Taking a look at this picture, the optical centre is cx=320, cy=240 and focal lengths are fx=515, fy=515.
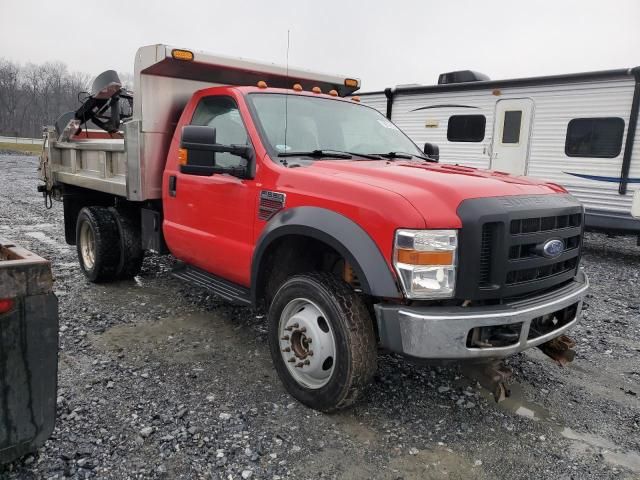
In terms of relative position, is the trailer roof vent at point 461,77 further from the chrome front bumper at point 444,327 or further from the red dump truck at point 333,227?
the chrome front bumper at point 444,327

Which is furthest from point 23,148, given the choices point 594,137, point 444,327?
point 444,327

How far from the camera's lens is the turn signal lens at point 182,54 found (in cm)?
444

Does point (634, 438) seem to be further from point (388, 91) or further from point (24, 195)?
point (24, 195)

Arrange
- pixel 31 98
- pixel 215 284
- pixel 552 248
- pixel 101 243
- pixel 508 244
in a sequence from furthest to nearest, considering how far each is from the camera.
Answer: pixel 31 98 → pixel 101 243 → pixel 215 284 → pixel 552 248 → pixel 508 244

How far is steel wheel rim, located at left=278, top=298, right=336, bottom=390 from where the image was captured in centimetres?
313

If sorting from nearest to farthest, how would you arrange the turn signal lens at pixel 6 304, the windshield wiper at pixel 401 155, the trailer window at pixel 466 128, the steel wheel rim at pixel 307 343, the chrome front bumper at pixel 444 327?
1. the turn signal lens at pixel 6 304
2. the chrome front bumper at pixel 444 327
3. the steel wheel rim at pixel 307 343
4. the windshield wiper at pixel 401 155
5. the trailer window at pixel 466 128

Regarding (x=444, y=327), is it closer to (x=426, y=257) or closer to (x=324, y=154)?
(x=426, y=257)

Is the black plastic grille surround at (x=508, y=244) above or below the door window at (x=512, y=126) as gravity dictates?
below

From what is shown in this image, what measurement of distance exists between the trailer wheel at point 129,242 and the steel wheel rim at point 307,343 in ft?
9.40

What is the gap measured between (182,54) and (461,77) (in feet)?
24.1

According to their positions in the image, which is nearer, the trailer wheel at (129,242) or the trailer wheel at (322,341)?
the trailer wheel at (322,341)

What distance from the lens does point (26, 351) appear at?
228 cm

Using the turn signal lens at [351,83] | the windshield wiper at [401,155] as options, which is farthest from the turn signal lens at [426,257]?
the turn signal lens at [351,83]

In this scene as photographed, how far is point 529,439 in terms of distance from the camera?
9.98 ft
